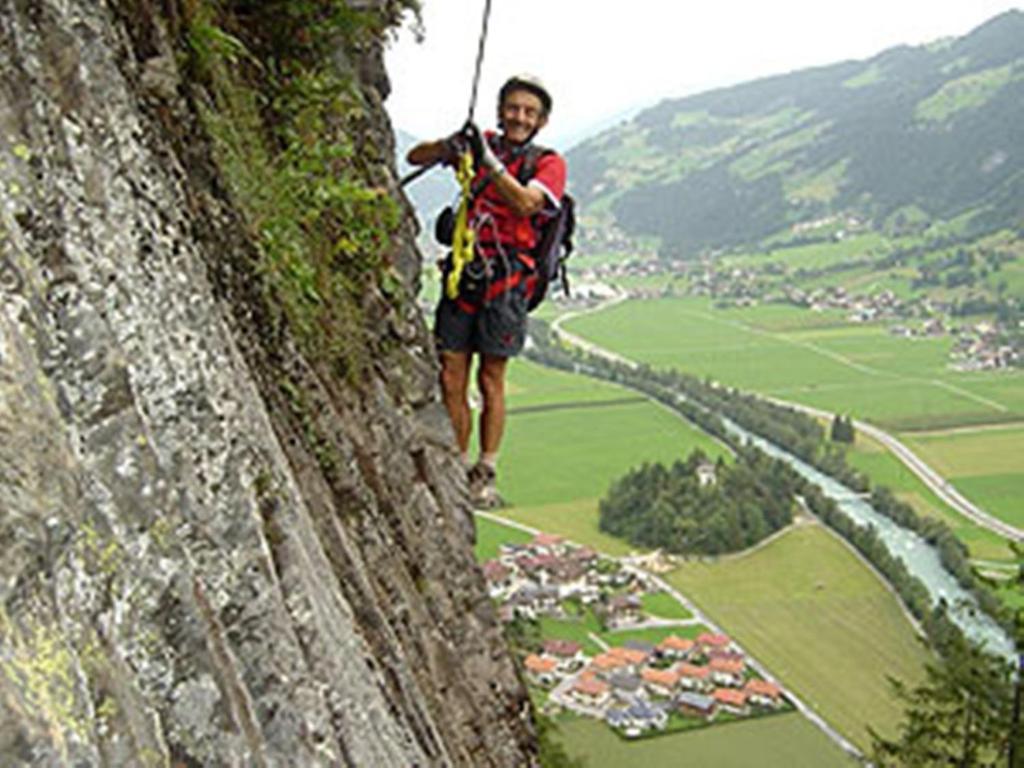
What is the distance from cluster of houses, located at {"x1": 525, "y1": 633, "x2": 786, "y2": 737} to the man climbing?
40.6 m

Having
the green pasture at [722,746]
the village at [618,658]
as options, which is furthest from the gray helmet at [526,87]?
the green pasture at [722,746]

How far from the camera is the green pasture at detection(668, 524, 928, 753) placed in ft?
156

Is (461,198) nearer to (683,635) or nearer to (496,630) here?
(496,630)

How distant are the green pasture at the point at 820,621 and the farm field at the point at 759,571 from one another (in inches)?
2.8

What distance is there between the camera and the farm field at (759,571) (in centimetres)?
4916

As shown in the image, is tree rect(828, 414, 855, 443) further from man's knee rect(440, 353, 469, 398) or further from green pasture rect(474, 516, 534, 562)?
man's knee rect(440, 353, 469, 398)

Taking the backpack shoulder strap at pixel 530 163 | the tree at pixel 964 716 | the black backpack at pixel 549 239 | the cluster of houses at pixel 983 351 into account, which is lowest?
the cluster of houses at pixel 983 351

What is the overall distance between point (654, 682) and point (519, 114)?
46672 millimetres

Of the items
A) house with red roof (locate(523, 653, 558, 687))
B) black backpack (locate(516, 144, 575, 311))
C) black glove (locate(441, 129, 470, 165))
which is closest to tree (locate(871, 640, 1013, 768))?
black backpack (locate(516, 144, 575, 311))

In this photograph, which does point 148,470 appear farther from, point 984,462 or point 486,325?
point 984,462

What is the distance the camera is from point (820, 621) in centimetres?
5628

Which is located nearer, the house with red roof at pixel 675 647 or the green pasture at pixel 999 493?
the house with red roof at pixel 675 647

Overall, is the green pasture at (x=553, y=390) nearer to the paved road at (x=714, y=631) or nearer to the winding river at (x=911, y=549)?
the winding river at (x=911, y=549)

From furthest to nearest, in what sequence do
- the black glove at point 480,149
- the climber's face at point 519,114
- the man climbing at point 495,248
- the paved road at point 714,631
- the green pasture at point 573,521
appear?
the green pasture at point 573,521, the paved road at point 714,631, the climber's face at point 519,114, the man climbing at point 495,248, the black glove at point 480,149
